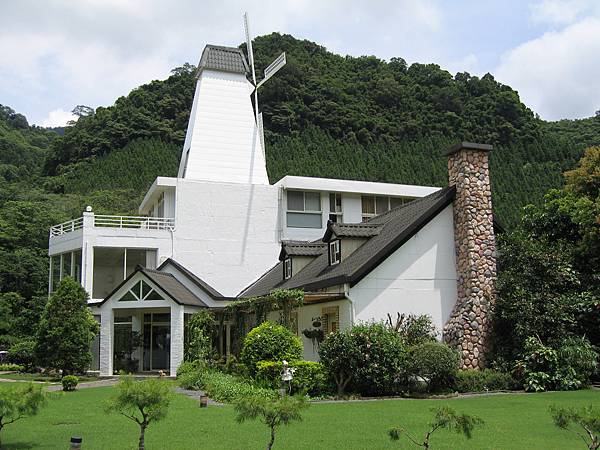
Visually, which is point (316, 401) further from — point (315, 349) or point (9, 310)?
point (9, 310)

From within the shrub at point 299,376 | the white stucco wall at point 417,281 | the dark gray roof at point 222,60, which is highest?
the dark gray roof at point 222,60

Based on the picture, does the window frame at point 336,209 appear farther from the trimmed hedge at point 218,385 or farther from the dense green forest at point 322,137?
the dense green forest at point 322,137

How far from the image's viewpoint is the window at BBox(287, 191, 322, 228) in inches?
1195

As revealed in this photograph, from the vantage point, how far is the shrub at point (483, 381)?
16.8 meters

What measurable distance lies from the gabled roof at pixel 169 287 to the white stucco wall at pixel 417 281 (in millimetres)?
8414

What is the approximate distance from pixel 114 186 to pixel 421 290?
1522 inches

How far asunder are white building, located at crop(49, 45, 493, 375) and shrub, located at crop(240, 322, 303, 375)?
58.6 inches

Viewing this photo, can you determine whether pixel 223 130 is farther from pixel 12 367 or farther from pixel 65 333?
pixel 12 367

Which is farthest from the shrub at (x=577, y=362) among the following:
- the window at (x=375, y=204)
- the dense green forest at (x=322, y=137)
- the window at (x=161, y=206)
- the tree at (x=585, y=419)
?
the dense green forest at (x=322, y=137)

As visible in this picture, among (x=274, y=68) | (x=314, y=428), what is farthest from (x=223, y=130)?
(x=314, y=428)

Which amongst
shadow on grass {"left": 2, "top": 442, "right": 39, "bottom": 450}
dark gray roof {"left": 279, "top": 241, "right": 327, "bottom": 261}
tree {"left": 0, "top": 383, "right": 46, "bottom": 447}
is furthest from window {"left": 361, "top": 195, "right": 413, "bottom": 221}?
tree {"left": 0, "top": 383, "right": 46, "bottom": 447}

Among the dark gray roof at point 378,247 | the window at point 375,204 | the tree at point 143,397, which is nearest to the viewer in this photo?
the tree at point 143,397

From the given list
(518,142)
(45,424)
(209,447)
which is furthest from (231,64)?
(518,142)

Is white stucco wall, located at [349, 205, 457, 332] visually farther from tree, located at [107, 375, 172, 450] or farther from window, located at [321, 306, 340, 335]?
tree, located at [107, 375, 172, 450]
